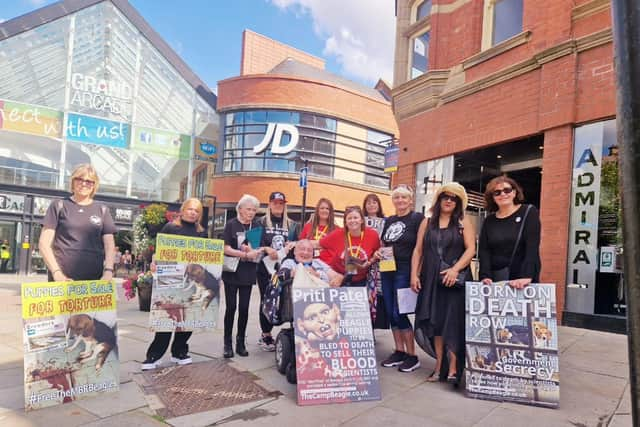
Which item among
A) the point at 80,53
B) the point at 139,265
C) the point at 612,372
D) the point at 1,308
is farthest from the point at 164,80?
the point at 612,372

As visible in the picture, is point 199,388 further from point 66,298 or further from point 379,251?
point 379,251

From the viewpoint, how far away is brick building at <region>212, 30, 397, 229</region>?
2456cm

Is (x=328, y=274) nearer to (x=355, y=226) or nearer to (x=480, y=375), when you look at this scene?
(x=355, y=226)

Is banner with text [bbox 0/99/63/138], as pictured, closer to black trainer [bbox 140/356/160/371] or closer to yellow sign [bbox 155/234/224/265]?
yellow sign [bbox 155/234/224/265]

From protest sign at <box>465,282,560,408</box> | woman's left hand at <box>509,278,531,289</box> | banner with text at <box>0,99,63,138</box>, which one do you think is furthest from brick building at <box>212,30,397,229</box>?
woman's left hand at <box>509,278,531,289</box>

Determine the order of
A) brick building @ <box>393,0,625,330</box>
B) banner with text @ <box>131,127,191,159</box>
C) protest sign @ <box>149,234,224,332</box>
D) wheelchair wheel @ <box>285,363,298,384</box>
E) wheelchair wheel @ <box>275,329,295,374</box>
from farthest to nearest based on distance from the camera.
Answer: banner with text @ <box>131,127,191,159</box>
brick building @ <box>393,0,625,330</box>
protest sign @ <box>149,234,224,332</box>
wheelchair wheel @ <box>275,329,295,374</box>
wheelchair wheel @ <box>285,363,298,384</box>

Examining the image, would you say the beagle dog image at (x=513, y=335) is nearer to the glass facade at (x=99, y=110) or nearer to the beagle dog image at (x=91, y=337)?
the beagle dog image at (x=91, y=337)

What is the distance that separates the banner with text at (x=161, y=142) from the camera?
79.6 feet

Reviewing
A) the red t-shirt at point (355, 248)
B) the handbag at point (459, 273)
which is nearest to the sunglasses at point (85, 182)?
the red t-shirt at point (355, 248)

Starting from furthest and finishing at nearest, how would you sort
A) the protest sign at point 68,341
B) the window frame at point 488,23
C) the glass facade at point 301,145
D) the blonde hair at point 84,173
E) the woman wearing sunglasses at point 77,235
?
the glass facade at point 301,145
the window frame at point 488,23
the blonde hair at point 84,173
the woman wearing sunglasses at point 77,235
the protest sign at point 68,341

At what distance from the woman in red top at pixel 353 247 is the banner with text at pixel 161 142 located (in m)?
22.6

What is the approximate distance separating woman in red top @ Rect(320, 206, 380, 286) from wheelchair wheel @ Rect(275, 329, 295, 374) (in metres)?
0.85

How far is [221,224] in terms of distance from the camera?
2611 cm

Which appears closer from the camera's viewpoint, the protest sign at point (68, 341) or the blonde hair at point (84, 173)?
the protest sign at point (68, 341)
